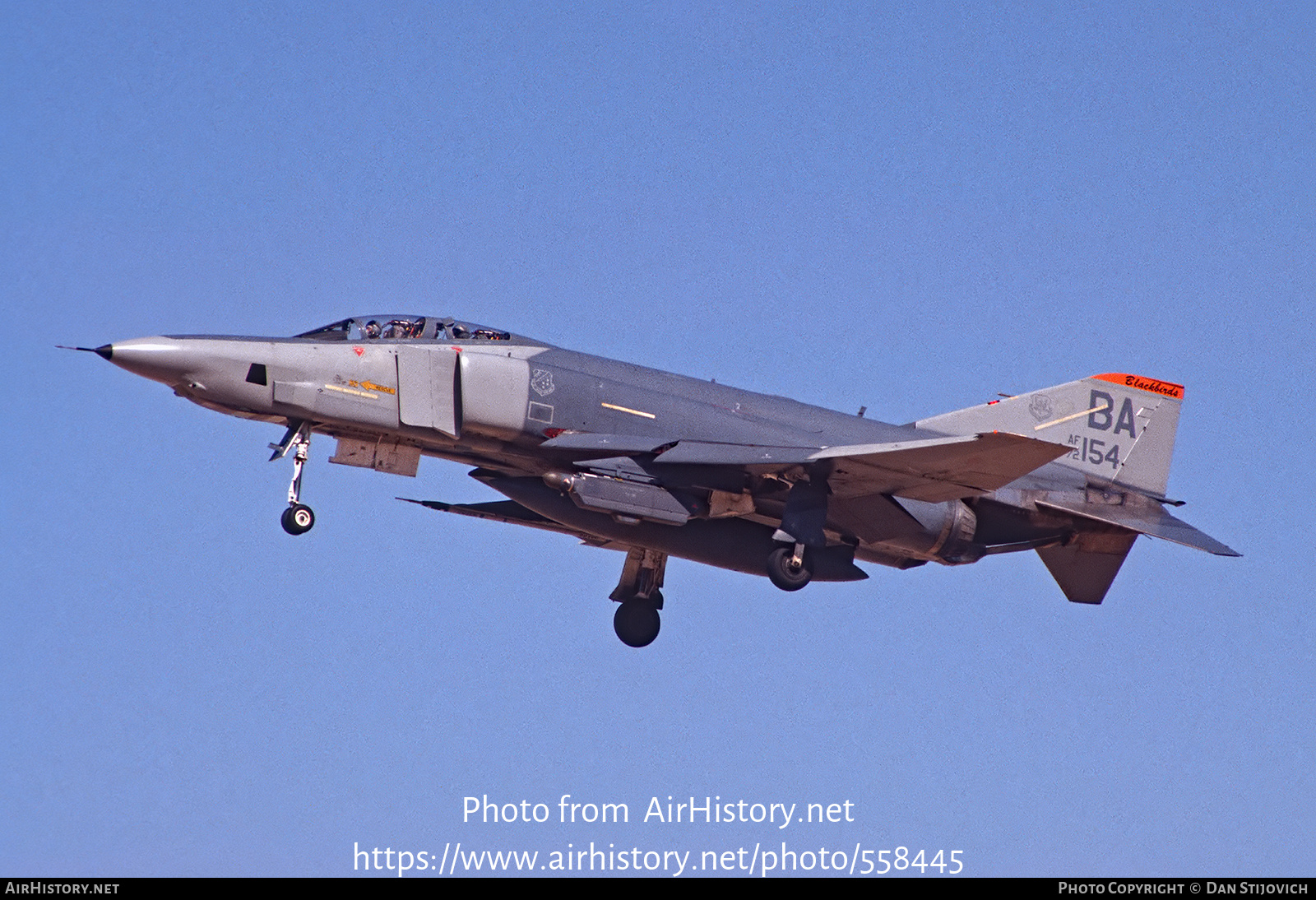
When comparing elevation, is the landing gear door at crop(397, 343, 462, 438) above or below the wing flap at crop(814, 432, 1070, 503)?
below

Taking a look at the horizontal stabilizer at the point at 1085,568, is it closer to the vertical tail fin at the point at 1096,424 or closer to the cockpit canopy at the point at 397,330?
the vertical tail fin at the point at 1096,424

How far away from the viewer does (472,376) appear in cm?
2214

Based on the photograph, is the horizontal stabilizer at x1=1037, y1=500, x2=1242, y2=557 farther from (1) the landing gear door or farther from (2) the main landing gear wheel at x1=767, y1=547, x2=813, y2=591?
(1) the landing gear door

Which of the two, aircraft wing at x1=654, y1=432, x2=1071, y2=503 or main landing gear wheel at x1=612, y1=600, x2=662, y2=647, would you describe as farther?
main landing gear wheel at x1=612, y1=600, x2=662, y2=647

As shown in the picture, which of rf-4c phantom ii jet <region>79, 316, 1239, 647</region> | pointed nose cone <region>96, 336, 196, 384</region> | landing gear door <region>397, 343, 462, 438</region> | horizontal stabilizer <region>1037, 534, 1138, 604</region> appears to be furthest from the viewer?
horizontal stabilizer <region>1037, 534, 1138, 604</region>

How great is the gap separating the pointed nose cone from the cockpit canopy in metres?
1.74

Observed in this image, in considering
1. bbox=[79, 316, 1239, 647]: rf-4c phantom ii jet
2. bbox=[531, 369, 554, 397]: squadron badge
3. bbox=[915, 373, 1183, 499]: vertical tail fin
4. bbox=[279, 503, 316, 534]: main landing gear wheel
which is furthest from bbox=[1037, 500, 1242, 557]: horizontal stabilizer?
bbox=[279, 503, 316, 534]: main landing gear wheel

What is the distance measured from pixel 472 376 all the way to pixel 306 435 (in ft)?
7.36

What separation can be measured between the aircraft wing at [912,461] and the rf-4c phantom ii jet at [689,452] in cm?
3

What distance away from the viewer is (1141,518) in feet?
80.3

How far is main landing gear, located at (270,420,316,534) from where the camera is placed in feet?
69.2

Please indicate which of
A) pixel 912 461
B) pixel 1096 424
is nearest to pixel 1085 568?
pixel 1096 424
